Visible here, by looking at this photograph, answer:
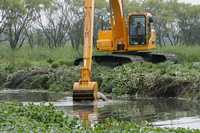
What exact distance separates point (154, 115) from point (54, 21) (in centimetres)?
5721

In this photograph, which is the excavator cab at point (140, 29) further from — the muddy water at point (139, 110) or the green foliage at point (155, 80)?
the muddy water at point (139, 110)

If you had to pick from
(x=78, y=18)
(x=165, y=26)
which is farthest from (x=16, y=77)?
(x=165, y=26)

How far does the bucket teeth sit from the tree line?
44254mm

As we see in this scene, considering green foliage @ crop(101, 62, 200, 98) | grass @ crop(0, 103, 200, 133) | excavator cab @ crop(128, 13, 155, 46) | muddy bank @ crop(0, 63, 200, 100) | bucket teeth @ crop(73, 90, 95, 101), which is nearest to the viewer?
grass @ crop(0, 103, 200, 133)

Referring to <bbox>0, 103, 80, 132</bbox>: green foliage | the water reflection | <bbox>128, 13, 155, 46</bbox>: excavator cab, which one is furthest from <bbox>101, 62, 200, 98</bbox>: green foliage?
<bbox>0, 103, 80, 132</bbox>: green foliage

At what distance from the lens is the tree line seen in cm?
6854

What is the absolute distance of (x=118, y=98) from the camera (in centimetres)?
2441

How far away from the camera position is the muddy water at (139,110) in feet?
54.5

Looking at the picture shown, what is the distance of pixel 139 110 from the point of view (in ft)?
65.1

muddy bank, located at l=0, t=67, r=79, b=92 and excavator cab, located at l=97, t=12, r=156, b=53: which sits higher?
excavator cab, located at l=97, t=12, r=156, b=53

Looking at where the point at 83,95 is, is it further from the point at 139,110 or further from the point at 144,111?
the point at 144,111

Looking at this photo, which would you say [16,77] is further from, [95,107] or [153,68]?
[95,107]

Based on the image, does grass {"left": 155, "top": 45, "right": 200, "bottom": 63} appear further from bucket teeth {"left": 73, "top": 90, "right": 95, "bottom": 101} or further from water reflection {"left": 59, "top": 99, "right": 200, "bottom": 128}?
bucket teeth {"left": 73, "top": 90, "right": 95, "bottom": 101}

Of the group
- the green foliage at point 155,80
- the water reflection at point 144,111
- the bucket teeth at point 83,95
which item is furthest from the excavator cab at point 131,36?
the bucket teeth at point 83,95
